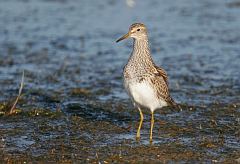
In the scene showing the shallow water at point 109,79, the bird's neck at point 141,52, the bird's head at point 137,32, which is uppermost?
the bird's head at point 137,32

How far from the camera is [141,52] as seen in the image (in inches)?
365

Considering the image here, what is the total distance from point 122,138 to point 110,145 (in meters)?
0.46

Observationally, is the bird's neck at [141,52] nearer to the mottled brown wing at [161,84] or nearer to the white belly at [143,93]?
the mottled brown wing at [161,84]

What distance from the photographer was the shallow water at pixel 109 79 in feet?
28.6

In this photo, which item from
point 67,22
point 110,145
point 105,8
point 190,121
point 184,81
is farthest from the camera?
point 105,8

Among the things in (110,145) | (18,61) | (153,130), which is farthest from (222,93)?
(18,61)

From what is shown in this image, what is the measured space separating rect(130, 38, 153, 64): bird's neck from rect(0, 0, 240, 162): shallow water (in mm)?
1131

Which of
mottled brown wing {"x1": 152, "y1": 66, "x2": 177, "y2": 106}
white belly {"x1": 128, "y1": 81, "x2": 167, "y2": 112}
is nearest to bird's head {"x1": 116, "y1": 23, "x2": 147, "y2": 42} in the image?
mottled brown wing {"x1": 152, "y1": 66, "x2": 177, "y2": 106}

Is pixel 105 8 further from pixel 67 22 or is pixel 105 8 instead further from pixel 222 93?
pixel 222 93

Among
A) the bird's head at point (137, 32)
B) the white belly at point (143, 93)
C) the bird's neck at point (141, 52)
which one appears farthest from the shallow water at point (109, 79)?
the bird's head at point (137, 32)

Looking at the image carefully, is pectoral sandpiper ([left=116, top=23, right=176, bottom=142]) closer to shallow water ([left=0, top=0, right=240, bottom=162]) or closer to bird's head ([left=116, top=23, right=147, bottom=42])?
bird's head ([left=116, top=23, right=147, bottom=42])

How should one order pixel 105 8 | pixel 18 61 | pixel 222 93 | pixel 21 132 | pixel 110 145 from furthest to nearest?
pixel 105 8, pixel 18 61, pixel 222 93, pixel 21 132, pixel 110 145

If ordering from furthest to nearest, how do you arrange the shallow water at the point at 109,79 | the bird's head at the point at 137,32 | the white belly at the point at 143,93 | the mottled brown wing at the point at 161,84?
the bird's head at the point at 137,32, the mottled brown wing at the point at 161,84, the white belly at the point at 143,93, the shallow water at the point at 109,79

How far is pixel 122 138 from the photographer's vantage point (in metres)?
9.18
